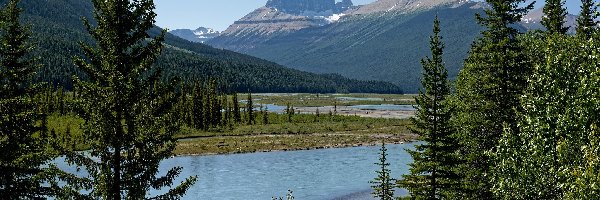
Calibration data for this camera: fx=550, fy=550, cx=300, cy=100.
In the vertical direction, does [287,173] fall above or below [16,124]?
below

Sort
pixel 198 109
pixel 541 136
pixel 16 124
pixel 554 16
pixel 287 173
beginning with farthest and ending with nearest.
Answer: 1. pixel 198 109
2. pixel 287 173
3. pixel 554 16
4. pixel 541 136
5. pixel 16 124

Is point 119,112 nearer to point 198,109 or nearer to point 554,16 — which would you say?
point 554,16

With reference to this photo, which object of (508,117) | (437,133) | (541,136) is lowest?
(437,133)

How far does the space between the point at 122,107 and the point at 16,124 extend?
908cm

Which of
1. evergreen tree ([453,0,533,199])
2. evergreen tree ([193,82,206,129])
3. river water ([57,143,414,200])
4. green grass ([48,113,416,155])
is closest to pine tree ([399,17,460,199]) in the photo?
evergreen tree ([453,0,533,199])

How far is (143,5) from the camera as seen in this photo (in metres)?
21.6

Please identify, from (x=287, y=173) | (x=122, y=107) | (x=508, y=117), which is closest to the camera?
(x=122, y=107)

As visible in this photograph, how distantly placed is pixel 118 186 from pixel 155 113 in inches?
119

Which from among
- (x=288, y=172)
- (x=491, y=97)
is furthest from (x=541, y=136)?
(x=288, y=172)

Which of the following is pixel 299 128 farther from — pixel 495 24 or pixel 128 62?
pixel 128 62

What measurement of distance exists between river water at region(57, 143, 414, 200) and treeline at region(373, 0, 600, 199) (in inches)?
1215

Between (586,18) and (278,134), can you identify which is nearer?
(586,18)

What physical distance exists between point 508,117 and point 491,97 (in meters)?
1.46

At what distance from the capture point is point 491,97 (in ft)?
104
